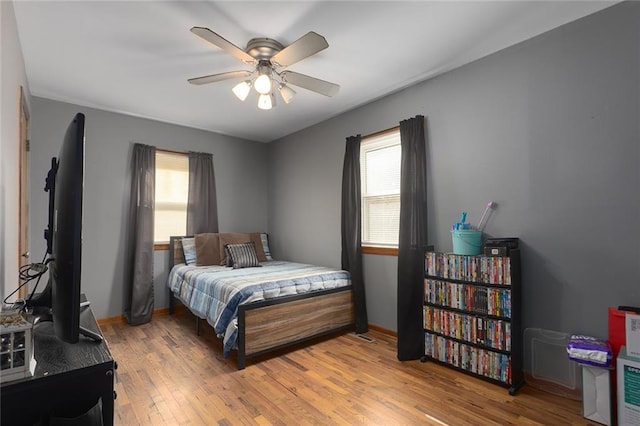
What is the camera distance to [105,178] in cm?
381

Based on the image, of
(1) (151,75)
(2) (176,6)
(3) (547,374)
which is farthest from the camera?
(1) (151,75)

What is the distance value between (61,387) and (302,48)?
202 centimetres

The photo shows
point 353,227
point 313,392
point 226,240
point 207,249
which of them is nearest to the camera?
point 313,392

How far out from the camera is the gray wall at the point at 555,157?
1991 mm

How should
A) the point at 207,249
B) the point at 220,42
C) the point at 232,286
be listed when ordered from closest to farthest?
the point at 220,42 → the point at 232,286 → the point at 207,249

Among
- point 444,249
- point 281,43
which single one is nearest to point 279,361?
point 444,249

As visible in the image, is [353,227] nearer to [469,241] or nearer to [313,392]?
[469,241]

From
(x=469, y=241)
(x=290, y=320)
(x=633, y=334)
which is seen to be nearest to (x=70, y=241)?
(x=290, y=320)

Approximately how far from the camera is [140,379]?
7.98ft

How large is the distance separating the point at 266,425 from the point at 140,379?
3.93 feet

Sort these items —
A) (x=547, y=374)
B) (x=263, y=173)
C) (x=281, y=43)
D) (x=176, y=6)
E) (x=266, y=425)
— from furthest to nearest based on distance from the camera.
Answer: (x=263, y=173) → (x=281, y=43) → (x=547, y=374) → (x=176, y=6) → (x=266, y=425)

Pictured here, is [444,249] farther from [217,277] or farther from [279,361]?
[217,277]

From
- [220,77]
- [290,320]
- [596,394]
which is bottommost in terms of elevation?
[596,394]

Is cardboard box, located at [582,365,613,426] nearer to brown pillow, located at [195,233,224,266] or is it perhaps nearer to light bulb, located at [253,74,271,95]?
light bulb, located at [253,74,271,95]
